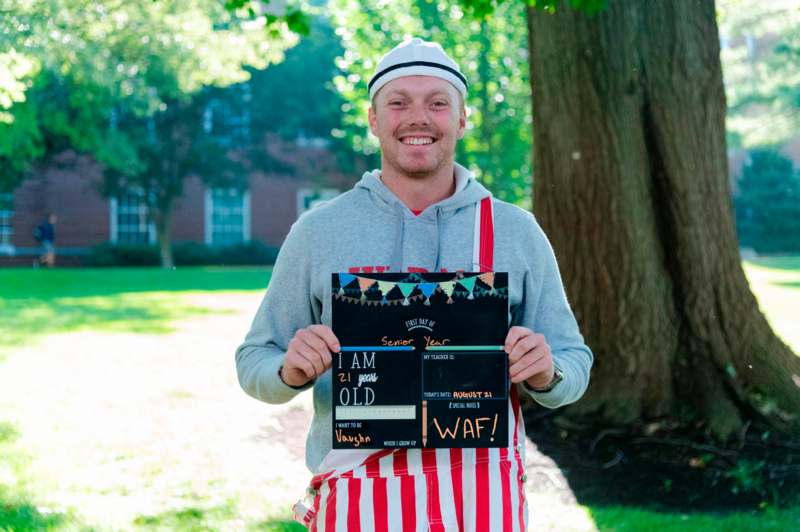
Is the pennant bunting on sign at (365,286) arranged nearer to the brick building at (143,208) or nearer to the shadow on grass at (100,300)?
the shadow on grass at (100,300)

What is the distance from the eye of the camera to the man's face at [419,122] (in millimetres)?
2754

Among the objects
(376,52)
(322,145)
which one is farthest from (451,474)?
(322,145)

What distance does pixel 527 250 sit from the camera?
9.18 ft

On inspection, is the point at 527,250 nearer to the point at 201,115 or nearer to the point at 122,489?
the point at 122,489

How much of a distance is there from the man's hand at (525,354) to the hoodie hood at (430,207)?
1.16 feet

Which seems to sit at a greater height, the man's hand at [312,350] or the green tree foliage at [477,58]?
the green tree foliage at [477,58]

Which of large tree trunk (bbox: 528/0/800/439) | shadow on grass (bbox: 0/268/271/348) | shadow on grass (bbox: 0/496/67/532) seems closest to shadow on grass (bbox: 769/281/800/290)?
shadow on grass (bbox: 0/268/271/348)

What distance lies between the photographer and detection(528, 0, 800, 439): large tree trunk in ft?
23.2

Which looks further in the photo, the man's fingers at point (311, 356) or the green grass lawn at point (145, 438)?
the green grass lawn at point (145, 438)

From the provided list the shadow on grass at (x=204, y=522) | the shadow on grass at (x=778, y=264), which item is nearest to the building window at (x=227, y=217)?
the shadow on grass at (x=778, y=264)

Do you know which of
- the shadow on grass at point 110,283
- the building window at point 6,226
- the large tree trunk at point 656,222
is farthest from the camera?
the building window at point 6,226

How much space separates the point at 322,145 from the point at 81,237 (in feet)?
32.0

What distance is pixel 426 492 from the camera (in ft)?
8.67

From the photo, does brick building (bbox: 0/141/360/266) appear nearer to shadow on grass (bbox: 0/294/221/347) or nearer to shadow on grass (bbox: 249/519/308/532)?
shadow on grass (bbox: 0/294/221/347)
